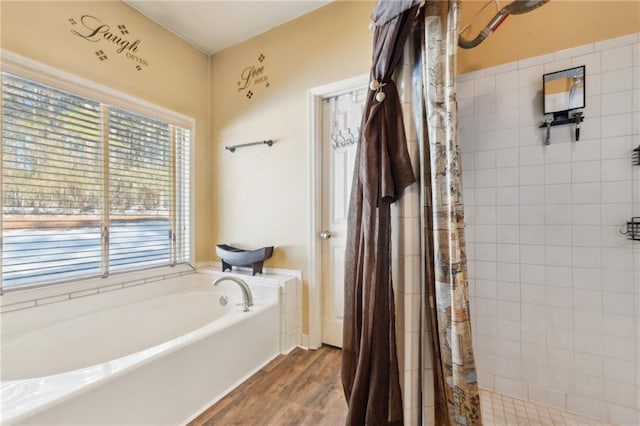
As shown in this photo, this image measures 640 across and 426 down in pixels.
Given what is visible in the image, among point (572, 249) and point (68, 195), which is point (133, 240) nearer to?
point (68, 195)

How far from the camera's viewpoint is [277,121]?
2.29 m

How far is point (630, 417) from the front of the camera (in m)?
1.26

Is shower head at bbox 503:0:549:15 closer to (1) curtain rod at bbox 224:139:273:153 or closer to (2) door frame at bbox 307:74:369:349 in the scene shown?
(2) door frame at bbox 307:74:369:349

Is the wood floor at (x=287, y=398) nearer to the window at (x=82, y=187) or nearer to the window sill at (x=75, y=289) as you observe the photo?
the window sill at (x=75, y=289)

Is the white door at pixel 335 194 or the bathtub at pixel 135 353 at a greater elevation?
the white door at pixel 335 194

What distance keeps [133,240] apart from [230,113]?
57.1 inches

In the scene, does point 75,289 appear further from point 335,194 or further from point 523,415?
point 523,415

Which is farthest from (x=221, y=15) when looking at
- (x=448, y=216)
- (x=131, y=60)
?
(x=448, y=216)

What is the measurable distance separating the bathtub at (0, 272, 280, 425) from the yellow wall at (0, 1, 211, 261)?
0.65 metres

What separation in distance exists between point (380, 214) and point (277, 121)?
158cm

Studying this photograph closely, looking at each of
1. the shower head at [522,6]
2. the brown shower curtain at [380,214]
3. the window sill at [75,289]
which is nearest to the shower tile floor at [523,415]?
the brown shower curtain at [380,214]

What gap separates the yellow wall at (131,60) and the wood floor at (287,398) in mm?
1415

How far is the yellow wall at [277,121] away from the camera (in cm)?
202

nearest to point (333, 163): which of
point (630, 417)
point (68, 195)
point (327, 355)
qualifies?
point (327, 355)
